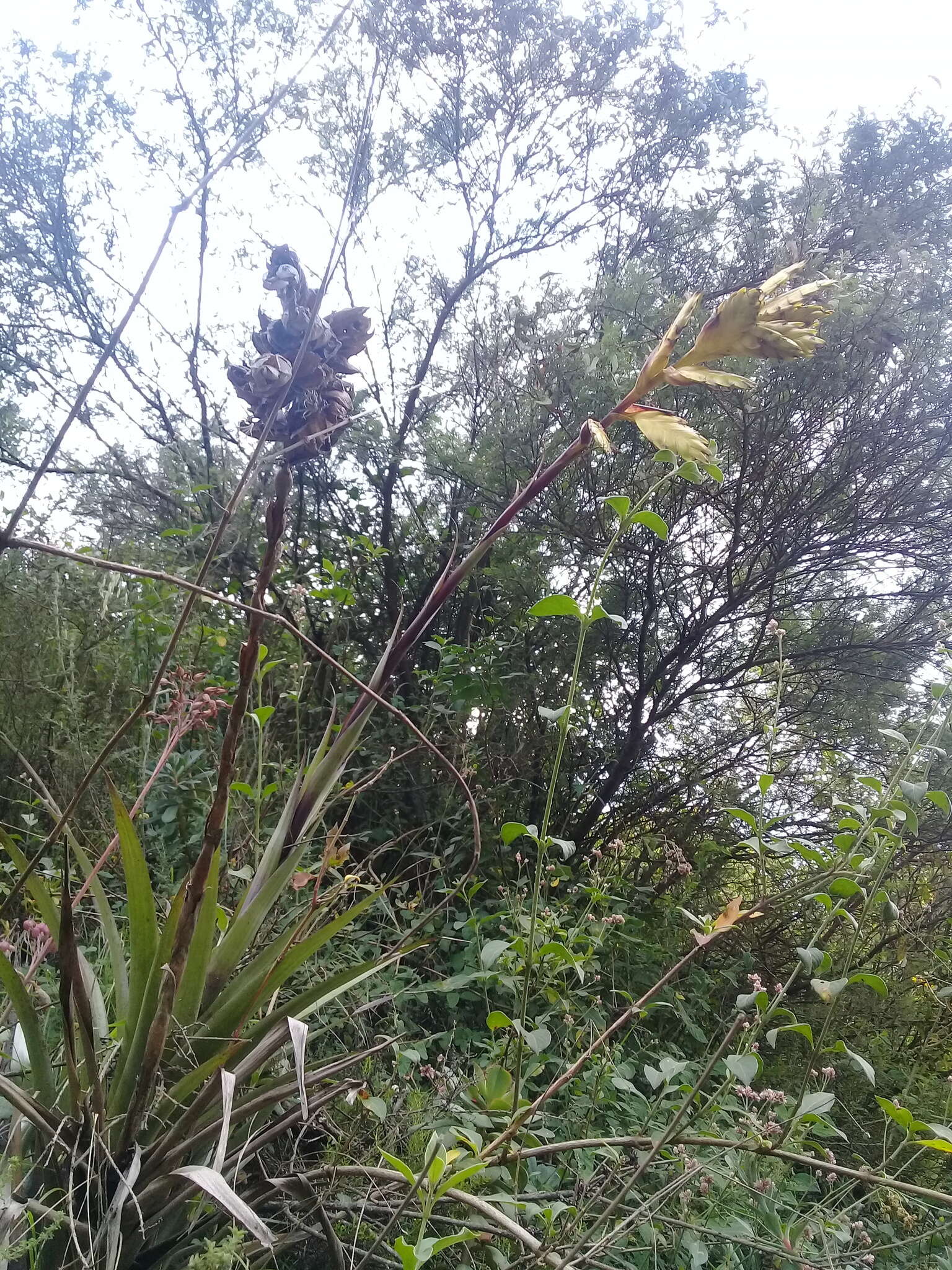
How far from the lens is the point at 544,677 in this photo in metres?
2.79

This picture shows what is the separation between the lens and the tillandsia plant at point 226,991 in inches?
21.8

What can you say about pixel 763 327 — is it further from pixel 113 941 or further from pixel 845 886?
pixel 113 941

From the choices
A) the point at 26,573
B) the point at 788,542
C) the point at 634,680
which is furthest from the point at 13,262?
the point at 788,542

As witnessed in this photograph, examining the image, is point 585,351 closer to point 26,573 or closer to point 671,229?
point 671,229

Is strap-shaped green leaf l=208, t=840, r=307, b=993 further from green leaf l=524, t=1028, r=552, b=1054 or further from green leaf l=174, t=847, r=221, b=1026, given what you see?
green leaf l=524, t=1028, r=552, b=1054

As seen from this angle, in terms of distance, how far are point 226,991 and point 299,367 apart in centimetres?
65

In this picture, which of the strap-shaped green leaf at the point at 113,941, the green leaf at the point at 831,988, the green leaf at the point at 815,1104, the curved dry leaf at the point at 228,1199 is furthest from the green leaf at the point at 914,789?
the strap-shaped green leaf at the point at 113,941

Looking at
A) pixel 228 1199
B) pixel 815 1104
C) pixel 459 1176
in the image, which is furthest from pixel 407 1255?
pixel 815 1104

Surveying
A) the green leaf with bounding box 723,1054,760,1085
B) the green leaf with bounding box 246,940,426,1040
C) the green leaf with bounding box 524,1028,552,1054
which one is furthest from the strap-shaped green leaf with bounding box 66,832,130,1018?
the green leaf with bounding box 723,1054,760,1085

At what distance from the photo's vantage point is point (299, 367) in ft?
2.26

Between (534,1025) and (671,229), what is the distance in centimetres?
320

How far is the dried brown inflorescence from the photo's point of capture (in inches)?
27.3

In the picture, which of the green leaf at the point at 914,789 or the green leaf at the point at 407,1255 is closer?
the green leaf at the point at 407,1255

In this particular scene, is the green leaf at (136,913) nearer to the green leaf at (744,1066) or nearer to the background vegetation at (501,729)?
the background vegetation at (501,729)
